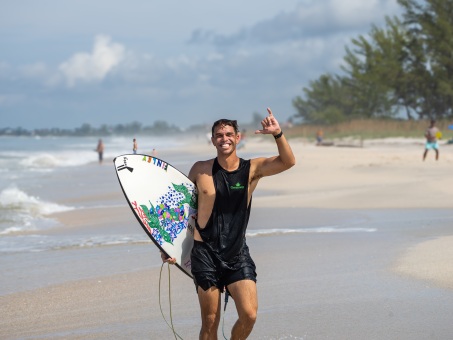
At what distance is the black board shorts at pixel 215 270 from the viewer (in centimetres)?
462

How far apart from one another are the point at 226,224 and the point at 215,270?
267mm

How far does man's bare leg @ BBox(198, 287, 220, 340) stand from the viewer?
15.1ft

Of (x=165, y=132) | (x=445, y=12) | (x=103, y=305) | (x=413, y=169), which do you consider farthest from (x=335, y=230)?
(x=165, y=132)

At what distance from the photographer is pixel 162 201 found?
505 cm

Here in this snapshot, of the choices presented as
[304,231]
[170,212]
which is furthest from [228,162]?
[304,231]

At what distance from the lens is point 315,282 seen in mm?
6875

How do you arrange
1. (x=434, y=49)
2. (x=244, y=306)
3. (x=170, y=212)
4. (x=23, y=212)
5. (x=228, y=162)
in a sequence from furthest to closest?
1. (x=434, y=49)
2. (x=23, y=212)
3. (x=170, y=212)
4. (x=228, y=162)
5. (x=244, y=306)

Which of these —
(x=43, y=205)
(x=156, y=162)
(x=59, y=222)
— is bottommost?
(x=43, y=205)

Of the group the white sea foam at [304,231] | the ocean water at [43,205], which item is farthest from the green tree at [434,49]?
the white sea foam at [304,231]

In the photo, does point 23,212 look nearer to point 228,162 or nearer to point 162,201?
point 162,201

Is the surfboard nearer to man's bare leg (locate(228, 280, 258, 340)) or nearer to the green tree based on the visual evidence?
man's bare leg (locate(228, 280, 258, 340))

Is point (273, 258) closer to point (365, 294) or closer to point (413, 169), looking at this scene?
point (365, 294)

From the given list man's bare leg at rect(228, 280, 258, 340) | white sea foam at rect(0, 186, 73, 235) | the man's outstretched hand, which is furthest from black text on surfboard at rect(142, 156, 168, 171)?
white sea foam at rect(0, 186, 73, 235)

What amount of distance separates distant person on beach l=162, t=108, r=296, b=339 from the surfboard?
0.62 feet
